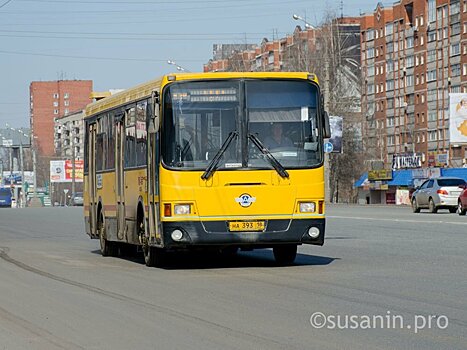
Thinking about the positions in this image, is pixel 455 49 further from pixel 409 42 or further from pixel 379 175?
pixel 379 175

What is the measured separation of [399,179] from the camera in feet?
345

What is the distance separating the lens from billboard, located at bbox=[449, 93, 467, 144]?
8169cm

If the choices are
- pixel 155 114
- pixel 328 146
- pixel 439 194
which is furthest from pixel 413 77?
pixel 155 114

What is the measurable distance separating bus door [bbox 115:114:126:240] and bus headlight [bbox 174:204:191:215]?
314cm

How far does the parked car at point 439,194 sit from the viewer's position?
4997 cm

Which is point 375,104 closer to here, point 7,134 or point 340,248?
point 7,134

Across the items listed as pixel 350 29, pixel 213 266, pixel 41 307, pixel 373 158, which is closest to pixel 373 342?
pixel 41 307

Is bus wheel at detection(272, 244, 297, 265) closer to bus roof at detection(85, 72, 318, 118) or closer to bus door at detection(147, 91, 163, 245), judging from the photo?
bus door at detection(147, 91, 163, 245)

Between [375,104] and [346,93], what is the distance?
35422mm

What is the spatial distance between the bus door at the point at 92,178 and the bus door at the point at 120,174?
2.15 metres

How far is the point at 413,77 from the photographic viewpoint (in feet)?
411

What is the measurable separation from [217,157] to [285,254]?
7.88ft

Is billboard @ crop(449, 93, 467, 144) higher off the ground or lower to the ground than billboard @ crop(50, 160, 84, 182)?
higher

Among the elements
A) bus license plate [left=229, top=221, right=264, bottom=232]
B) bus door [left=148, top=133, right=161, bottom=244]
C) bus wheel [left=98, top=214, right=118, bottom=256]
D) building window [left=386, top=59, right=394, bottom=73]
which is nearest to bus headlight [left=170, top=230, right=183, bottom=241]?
bus door [left=148, top=133, right=161, bottom=244]
